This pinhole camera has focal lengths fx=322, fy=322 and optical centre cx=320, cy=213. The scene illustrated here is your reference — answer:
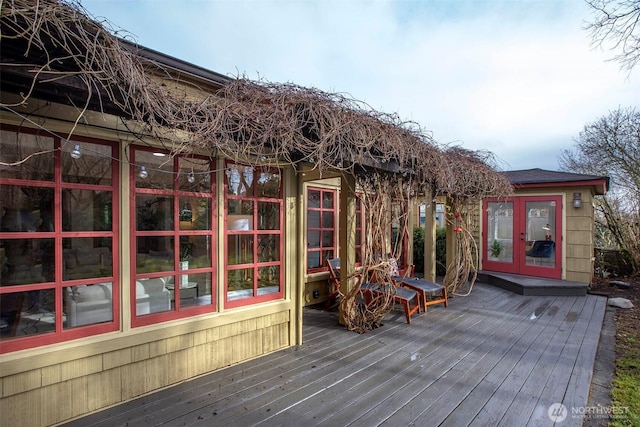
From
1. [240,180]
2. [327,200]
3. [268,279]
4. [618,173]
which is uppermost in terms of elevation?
[618,173]

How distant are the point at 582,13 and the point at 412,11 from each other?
139 inches

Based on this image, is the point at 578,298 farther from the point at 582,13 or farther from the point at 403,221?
the point at 582,13

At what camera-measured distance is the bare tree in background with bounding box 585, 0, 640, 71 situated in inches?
162

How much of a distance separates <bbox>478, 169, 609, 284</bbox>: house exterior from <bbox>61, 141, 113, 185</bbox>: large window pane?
7652mm

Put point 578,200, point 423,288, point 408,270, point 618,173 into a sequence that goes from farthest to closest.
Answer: point 618,173, point 578,200, point 408,270, point 423,288

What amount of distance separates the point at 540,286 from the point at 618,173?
5.41 meters

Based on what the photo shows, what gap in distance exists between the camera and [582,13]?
4516 mm

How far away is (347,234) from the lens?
4.23 meters

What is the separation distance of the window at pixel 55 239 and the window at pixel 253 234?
3.24 ft

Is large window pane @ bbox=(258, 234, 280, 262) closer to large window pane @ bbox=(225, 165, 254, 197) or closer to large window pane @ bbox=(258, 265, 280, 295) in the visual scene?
large window pane @ bbox=(258, 265, 280, 295)

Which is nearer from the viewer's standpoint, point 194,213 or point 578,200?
point 194,213

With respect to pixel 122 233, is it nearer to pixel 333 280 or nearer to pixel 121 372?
pixel 121 372

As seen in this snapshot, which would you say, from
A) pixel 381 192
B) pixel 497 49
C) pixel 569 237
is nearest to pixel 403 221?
pixel 381 192

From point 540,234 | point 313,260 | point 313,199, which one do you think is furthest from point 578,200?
point 313,260
